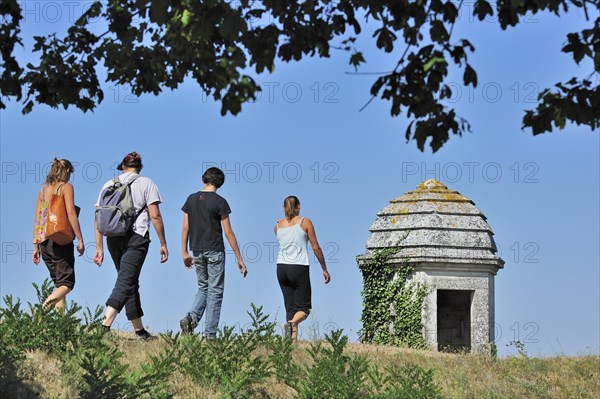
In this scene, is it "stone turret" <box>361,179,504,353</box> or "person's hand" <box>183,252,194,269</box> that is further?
"stone turret" <box>361,179,504,353</box>

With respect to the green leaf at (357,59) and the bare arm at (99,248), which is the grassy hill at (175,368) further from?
the green leaf at (357,59)

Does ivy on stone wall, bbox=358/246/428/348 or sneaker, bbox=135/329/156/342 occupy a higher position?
ivy on stone wall, bbox=358/246/428/348

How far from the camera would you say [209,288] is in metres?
11.4

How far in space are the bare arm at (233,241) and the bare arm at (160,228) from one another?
861 millimetres

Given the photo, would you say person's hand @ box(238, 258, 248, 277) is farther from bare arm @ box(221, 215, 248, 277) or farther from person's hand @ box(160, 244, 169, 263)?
person's hand @ box(160, 244, 169, 263)

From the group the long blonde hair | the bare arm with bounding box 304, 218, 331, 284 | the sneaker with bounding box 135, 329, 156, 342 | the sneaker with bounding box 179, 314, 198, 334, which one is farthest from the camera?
the bare arm with bounding box 304, 218, 331, 284

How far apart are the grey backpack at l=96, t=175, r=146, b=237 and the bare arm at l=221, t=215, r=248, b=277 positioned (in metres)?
1.07

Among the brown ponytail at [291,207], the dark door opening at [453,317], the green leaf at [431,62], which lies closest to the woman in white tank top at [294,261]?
the brown ponytail at [291,207]

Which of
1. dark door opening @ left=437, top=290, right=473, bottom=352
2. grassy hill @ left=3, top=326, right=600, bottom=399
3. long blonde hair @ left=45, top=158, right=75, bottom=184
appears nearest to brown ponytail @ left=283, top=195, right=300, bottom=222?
grassy hill @ left=3, top=326, right=600, bottom=399

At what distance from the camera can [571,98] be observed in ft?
22.0

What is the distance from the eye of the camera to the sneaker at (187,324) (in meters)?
11.5

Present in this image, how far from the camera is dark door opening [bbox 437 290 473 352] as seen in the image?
67.2ft

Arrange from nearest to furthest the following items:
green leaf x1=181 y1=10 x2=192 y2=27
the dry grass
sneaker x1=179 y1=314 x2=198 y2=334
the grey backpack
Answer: green leaf x1=181 y1=10 x2=192 y2=27, the dry grass, the grey backpack, sneaker x1=179 y1=314 x2=198 y2=334

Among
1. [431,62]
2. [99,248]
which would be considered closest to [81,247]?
[99,248]
